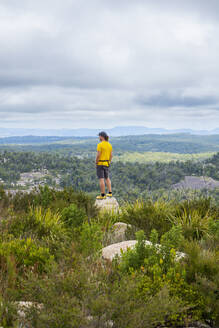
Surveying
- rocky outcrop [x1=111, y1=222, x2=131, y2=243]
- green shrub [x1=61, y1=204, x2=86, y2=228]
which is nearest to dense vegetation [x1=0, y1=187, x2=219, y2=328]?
rocky outcrop [x1=111, y1=222, x2=131, y2=243]

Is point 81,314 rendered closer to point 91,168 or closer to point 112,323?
point 112,323

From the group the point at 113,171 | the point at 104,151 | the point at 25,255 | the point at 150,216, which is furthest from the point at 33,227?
the point at 113,171

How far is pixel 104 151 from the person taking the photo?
9.97 m

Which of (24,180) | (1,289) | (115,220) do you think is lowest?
(24,180)

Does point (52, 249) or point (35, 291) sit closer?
point (35, 291)

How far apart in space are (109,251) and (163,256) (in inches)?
50.4

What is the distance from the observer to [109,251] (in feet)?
15.1

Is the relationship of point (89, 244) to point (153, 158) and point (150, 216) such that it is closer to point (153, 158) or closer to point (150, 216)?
point (150, 216)

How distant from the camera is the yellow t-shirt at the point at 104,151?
9828 millimetres

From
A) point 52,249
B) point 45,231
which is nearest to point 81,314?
point 52,249

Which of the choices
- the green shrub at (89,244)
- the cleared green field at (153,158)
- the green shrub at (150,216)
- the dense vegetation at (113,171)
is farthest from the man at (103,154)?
the cleared green field at (153,158)

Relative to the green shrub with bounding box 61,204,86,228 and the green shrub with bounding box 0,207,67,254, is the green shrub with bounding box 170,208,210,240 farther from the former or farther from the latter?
the green shrub with bounding box 0,207,67,254

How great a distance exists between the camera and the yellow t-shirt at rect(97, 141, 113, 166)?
32.2 ft

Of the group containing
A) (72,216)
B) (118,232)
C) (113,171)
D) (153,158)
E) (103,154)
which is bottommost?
(113,171)
